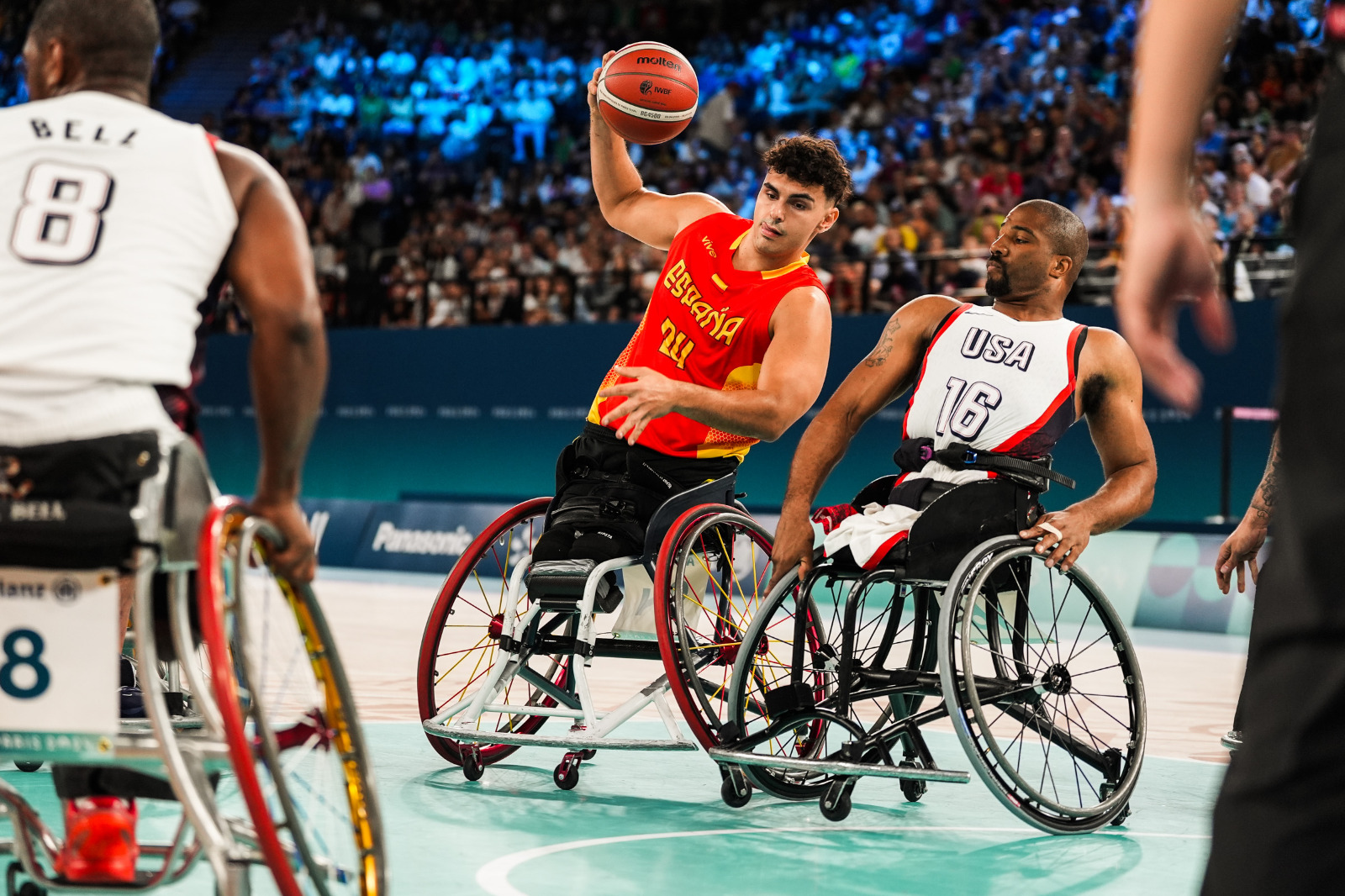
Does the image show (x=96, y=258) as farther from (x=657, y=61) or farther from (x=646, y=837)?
(x=657, y=61)

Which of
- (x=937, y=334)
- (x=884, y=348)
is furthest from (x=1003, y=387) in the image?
(x=884, y=348)

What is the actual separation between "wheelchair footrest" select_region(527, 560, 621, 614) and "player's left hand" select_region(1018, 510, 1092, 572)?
123 cm

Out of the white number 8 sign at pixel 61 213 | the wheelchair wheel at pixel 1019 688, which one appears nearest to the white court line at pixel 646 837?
the wheelchair wheel at pixel 1019 688

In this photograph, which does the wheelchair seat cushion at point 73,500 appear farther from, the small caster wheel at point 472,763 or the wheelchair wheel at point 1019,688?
the small caster wheel at point 472,763

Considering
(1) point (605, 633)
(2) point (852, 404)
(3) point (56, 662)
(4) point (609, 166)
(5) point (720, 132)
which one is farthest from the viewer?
(5) point (720, 132)

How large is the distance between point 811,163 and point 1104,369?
106cm

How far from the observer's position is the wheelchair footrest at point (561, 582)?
4.16m

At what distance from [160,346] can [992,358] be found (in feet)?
8.12

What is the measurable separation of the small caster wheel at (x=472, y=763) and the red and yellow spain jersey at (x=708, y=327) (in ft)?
3.52

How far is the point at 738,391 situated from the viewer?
13.5 feet

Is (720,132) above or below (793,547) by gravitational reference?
above

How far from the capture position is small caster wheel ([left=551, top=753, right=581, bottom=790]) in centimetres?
433

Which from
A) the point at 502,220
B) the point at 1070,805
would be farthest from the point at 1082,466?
the point at 1070,805

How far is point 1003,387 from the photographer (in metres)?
4.04
